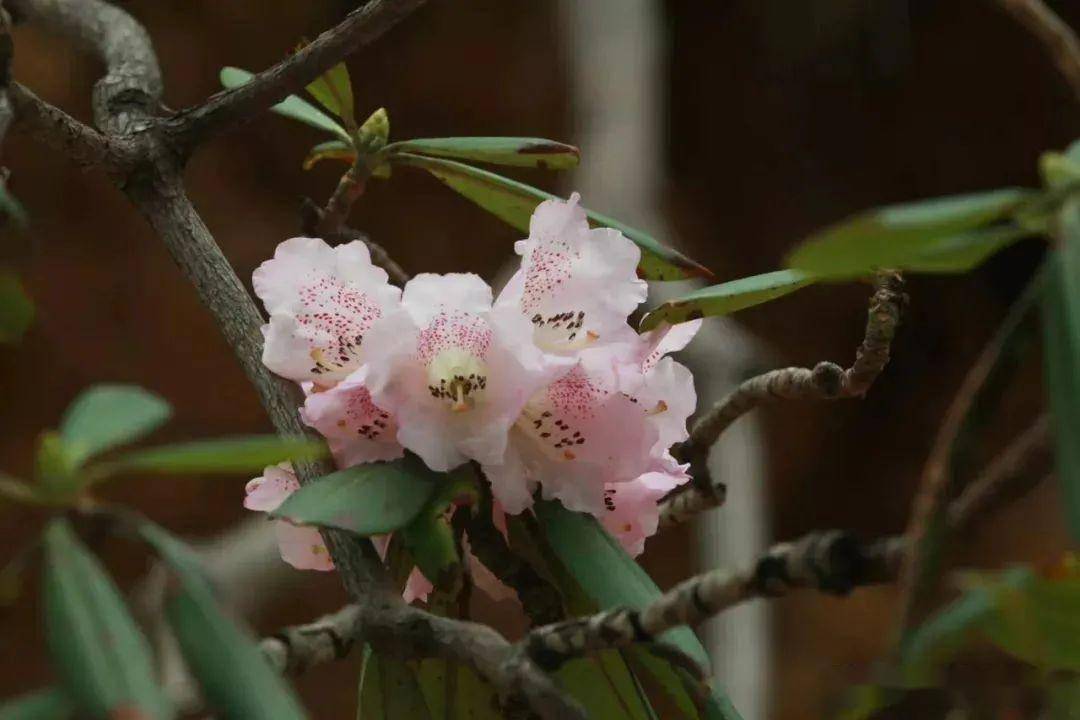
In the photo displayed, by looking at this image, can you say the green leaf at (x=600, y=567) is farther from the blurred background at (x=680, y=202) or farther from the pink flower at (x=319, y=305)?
the blurred background at (x=680, y=202)

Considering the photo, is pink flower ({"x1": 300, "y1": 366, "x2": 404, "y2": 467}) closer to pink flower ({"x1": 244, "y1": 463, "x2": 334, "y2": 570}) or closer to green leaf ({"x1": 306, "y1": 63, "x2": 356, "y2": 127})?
pink flower ({"x1": 244, "y1": 463, "x2": 334, "y2": 570})

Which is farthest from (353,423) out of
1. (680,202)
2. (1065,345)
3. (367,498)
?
(680,202)

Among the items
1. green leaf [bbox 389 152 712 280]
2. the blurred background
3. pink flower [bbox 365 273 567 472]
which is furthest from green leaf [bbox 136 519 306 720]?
the blurred background

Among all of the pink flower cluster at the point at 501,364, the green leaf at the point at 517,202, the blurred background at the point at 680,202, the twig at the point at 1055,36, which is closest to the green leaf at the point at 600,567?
the pink flower cluster at the point at 501,364

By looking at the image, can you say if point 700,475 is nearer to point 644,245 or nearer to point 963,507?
point 644,245

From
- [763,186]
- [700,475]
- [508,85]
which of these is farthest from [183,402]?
[700,475]
